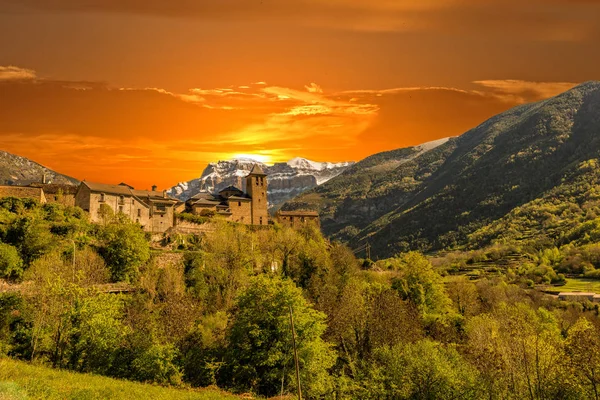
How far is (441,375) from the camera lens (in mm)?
41938

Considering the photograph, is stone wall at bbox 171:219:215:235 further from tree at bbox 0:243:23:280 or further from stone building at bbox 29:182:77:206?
tree at bbox 0:243:23:280

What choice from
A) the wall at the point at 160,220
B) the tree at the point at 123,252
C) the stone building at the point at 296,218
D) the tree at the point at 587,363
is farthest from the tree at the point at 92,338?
the stone building at the point at 296,218

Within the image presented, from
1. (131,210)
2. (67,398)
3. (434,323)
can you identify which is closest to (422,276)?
(434,323)

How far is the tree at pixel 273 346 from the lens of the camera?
44188 mm

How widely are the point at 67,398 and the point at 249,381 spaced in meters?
18.9

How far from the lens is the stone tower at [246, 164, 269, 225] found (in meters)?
91.9

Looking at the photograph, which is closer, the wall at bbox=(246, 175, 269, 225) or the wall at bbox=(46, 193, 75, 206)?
the wall at bbox=(46, 193, 75, 206)

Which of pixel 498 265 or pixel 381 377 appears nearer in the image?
pixel 381 377

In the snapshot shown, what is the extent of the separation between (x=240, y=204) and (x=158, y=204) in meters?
18.9

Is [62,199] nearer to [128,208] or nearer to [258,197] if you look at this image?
[128,208]

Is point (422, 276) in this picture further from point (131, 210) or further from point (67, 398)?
point (67, 398)

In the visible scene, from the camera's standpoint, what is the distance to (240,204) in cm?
9094

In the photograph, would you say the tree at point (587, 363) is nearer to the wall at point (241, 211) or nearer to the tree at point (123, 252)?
the tree at point (123, 252)

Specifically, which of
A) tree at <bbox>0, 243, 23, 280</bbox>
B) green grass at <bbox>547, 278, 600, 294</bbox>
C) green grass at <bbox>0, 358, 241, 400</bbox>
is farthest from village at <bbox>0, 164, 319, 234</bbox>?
green grass at <bbox>547, 278, 600, 294</bbox>
